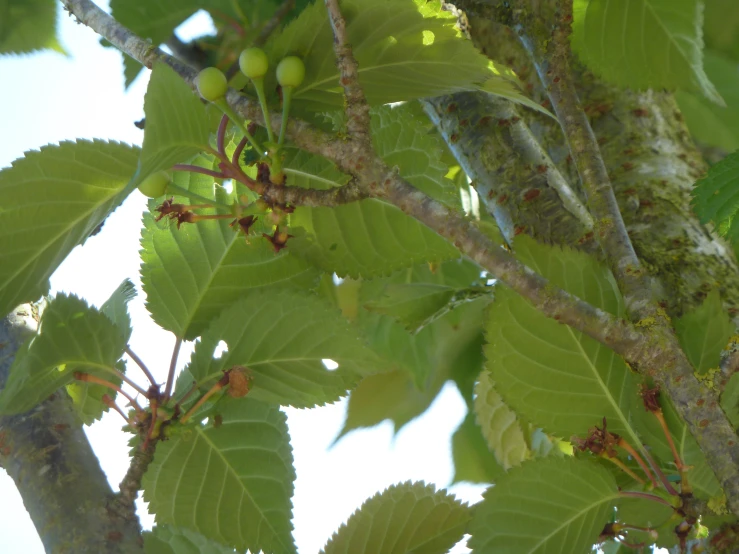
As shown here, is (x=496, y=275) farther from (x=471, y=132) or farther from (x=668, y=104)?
(x=668, y=104)

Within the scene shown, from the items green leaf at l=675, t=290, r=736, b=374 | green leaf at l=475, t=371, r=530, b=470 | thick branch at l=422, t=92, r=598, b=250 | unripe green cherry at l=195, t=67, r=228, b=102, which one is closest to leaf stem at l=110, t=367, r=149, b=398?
unripe green cherry at l=195, t=67, r=228, b=102

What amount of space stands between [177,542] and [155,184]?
420mm

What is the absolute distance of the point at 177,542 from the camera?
0.85m

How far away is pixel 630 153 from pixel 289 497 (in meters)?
0.73

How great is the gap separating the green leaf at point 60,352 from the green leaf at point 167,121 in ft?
0.88

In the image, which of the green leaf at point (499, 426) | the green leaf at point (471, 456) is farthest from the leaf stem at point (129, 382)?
the green leaf at point (471, 456)

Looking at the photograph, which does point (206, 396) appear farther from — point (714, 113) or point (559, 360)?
Answer: point (714, 113)

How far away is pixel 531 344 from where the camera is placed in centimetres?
→ 73

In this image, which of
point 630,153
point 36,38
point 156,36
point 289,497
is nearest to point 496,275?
point 289,497

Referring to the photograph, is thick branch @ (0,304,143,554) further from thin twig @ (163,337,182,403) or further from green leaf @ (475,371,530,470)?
green leaf @ (475,371,530,470)

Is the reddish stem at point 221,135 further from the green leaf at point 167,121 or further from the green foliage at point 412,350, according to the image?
the green foliage at point 412,350

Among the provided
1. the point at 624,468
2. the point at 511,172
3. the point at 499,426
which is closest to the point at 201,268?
the point at 511,172

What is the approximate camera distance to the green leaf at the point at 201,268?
0.84 metres

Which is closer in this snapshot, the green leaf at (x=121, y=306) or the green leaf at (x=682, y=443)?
the green leaf at (x=682, y=443)
